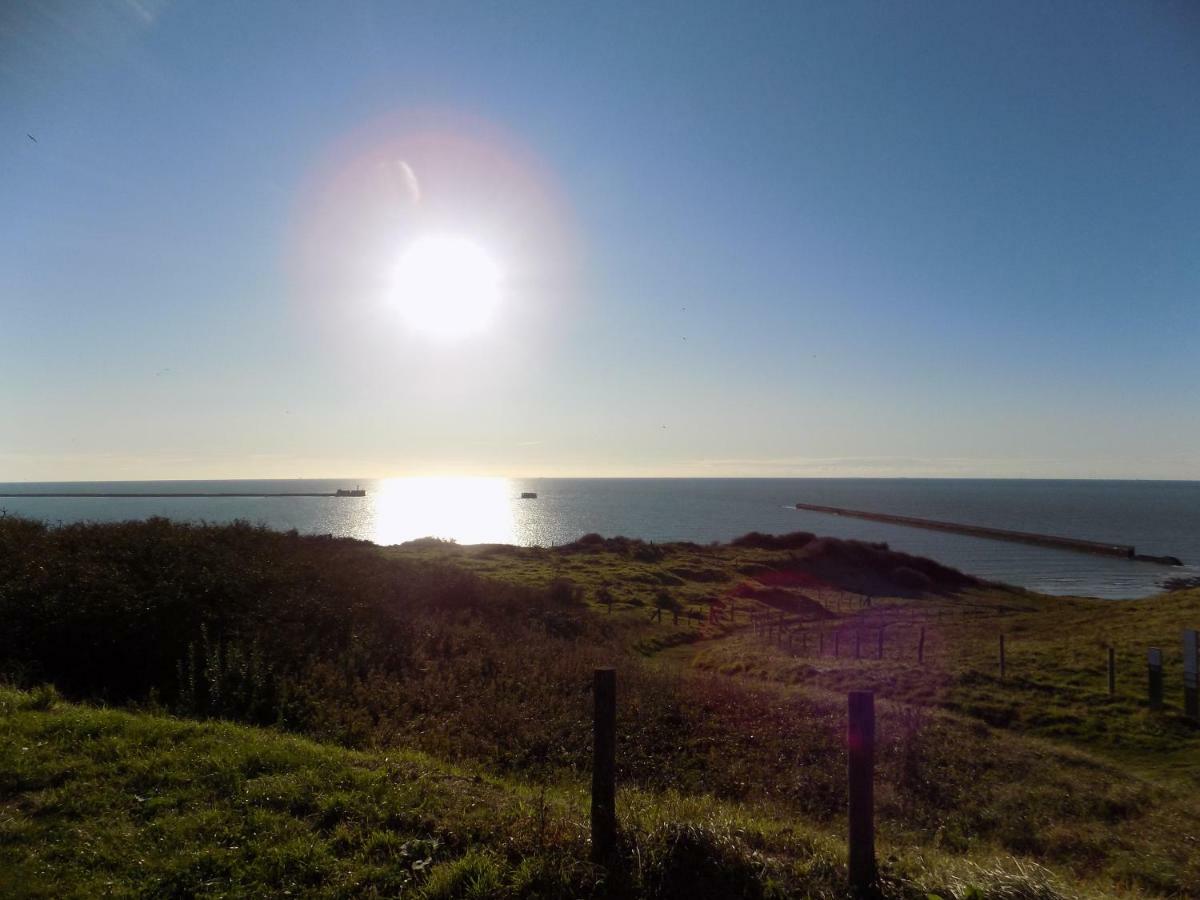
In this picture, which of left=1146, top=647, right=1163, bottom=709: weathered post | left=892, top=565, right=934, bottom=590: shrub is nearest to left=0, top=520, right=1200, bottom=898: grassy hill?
left=1146, top=647, right=1163, bottom=709: weathered post

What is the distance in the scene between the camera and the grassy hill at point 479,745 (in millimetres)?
5336

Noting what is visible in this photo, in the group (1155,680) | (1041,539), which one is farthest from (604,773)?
(1041,539)

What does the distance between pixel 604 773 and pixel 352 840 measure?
2162 millimetres

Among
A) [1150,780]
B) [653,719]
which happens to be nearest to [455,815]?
[653,719]

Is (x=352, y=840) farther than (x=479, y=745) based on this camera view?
No

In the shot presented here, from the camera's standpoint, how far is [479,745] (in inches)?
420

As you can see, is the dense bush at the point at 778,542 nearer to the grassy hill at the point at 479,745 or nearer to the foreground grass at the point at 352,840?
the grassy hill at the point at 479,745

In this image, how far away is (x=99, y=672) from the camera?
12570mm

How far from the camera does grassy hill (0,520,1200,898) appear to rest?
17.5 feet

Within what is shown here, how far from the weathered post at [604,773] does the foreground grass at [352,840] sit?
18 centimetres

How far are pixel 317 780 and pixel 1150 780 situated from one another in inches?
560

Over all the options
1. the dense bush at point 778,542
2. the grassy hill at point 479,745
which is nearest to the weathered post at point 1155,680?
the grassy hill at point 479,745

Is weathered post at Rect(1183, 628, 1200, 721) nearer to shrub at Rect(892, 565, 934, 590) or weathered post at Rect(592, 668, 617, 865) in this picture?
weathered post at Rect(592, 668, 617, 865)

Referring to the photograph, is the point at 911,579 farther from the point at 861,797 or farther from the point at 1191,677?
the point at 861,797
